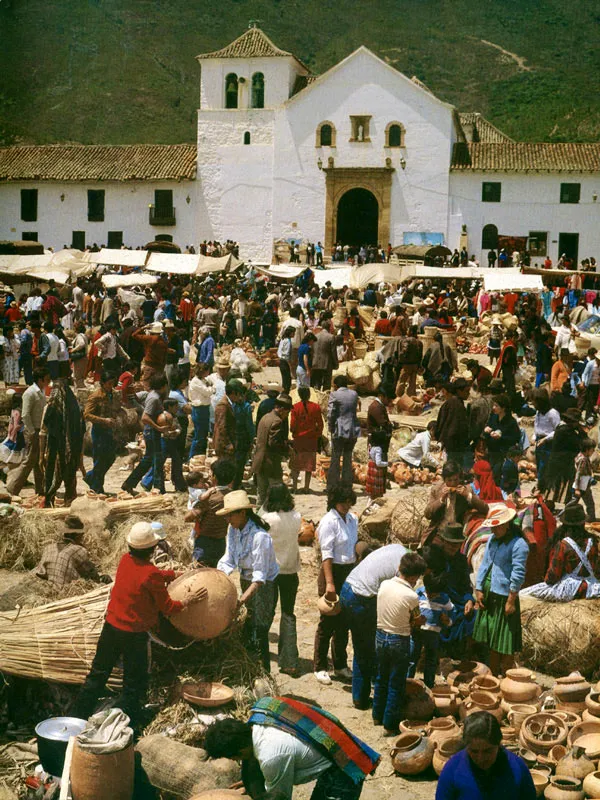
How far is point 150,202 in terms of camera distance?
46.4 meters

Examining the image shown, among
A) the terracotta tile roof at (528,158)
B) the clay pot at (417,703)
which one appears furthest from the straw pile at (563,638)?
the terracotta tile roof at (528,158)

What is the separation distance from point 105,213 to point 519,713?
42932 mm

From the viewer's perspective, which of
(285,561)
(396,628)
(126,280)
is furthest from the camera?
(126,280)

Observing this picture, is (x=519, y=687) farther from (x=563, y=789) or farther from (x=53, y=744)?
(x=53, y=744)

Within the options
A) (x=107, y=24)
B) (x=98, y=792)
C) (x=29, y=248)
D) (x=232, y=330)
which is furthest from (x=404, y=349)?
(x=107, y=24)

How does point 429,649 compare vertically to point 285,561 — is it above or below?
below

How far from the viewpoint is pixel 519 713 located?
6676mm

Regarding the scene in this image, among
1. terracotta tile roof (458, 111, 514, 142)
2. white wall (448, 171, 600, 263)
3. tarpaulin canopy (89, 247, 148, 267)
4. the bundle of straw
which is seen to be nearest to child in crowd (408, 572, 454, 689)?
the bundle of straw

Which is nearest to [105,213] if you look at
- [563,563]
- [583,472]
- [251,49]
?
[251,49]

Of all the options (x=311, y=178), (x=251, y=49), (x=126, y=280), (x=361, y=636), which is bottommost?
(x=361, y=636)

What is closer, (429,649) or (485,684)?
(485,684)

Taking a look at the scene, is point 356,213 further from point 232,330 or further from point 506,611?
point 506,611

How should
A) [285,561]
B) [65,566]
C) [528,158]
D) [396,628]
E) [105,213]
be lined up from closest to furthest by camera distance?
[396,628]
[285,561]
[65,566]
[528,158]
[105,213]

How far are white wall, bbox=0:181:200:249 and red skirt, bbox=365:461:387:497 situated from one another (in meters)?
36.2
